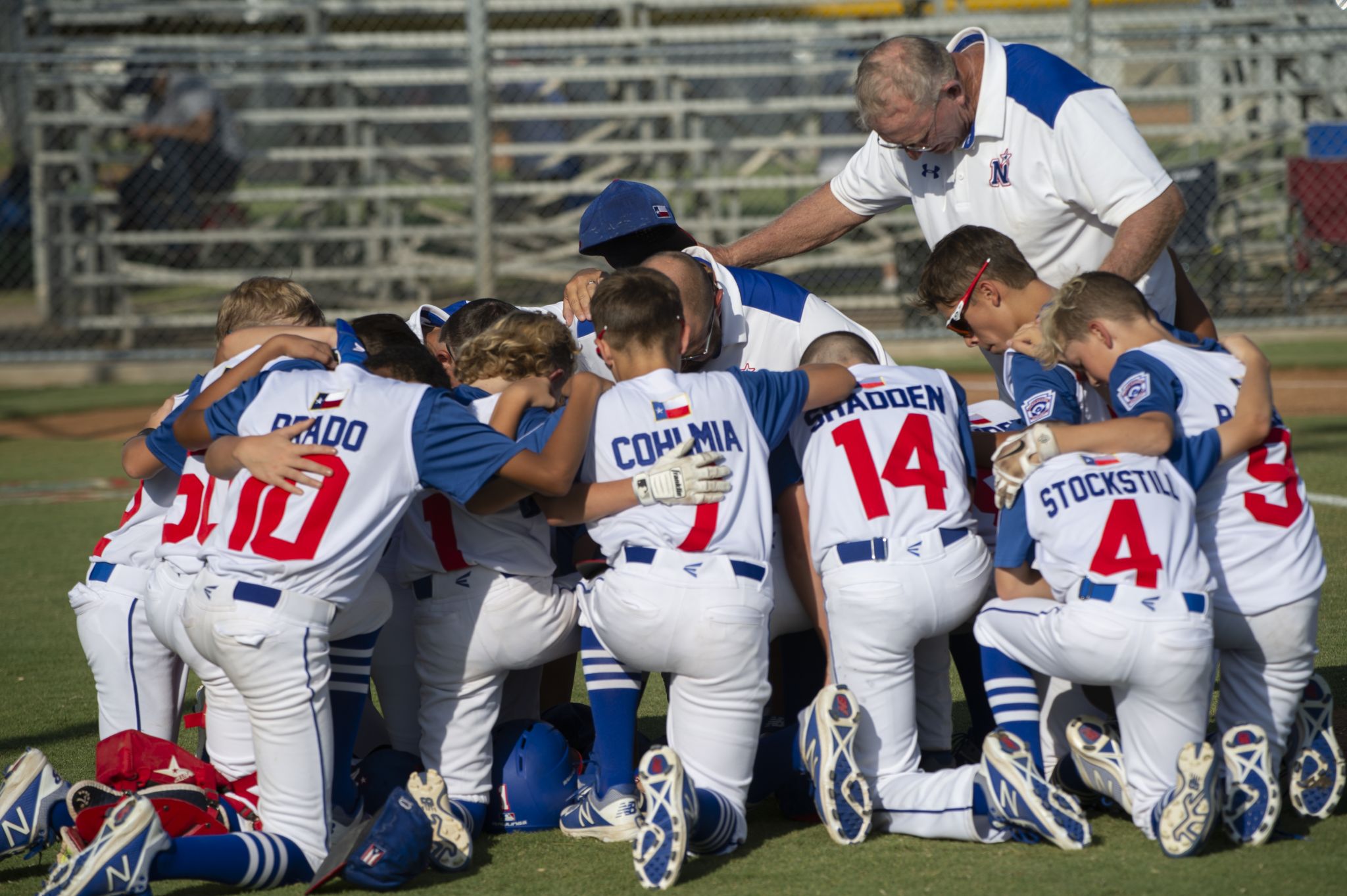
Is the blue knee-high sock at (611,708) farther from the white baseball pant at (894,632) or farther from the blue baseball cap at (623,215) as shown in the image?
the blue baseball cap at (623,215)

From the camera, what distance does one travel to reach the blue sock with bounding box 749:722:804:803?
3383 mm

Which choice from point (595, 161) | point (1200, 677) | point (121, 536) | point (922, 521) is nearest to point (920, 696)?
point (922, 521)

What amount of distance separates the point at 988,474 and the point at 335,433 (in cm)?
173

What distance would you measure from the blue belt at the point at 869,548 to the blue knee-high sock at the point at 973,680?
517mm

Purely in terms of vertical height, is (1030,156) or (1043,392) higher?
(1030,156)

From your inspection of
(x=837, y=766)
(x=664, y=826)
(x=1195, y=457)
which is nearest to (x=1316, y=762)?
(x=1195, y=457)

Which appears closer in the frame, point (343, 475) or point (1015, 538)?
point (343, 475)

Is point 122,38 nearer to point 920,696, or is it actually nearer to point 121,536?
point 121,536

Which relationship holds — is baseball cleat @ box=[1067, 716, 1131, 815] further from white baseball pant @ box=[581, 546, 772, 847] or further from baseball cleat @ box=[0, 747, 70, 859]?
baseball cleat @ box=[0, 747, 70, 859]

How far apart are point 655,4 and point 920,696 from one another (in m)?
13.7

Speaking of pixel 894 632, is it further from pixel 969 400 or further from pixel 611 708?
pixel 969 400

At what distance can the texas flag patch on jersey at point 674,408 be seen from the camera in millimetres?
3223

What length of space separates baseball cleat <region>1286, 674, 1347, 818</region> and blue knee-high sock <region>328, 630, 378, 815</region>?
212 centimetres

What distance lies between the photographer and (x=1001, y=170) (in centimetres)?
416
